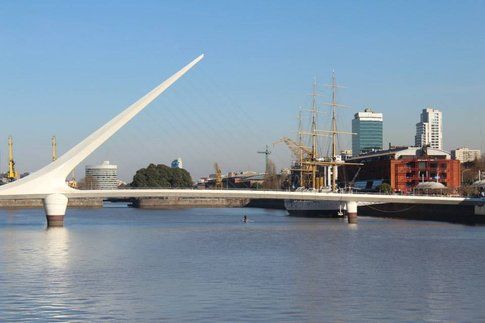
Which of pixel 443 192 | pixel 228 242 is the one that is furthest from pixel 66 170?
pixel 443 192

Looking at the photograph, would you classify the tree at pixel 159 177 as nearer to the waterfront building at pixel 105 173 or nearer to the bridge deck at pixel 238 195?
the bridge deck at pixel 238 195

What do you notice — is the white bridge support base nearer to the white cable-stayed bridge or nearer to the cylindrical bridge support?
the cylindrical bridge support

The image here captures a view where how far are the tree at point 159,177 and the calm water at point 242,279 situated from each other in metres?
63.6

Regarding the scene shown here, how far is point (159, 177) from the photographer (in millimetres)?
96875

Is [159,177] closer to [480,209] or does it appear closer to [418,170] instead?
[418,170]

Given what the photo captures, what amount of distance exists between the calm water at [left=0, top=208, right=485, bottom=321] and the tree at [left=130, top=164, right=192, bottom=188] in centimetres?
6360

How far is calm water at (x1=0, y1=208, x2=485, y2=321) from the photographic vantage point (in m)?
14.6

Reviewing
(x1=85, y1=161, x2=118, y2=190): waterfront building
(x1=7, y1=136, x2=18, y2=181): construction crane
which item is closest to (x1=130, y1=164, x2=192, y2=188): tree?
(x1=7, y1=136, x2=18, y2=181): construction crane

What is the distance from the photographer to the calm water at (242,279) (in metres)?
14.6

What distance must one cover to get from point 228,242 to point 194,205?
70217 mm

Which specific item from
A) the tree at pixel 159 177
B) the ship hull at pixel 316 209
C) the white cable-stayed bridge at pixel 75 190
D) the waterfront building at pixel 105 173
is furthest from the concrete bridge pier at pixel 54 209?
the waterfront building at pixel 105 173

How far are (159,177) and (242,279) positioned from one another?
257 ft

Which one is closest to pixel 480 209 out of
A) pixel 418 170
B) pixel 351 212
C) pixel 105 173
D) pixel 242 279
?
pixel 351 212

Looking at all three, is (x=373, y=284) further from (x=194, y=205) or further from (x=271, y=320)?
(x=194, y=205)
